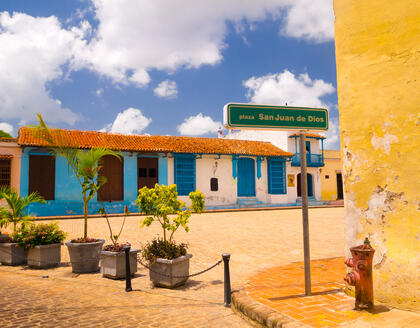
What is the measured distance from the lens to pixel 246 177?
24422mm

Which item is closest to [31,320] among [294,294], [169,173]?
[294,294]

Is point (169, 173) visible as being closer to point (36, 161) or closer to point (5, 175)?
point (36, 161)

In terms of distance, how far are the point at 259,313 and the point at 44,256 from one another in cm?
481

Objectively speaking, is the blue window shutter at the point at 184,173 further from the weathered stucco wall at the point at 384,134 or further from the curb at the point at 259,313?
the weathered stucco wall at the point at 384,134

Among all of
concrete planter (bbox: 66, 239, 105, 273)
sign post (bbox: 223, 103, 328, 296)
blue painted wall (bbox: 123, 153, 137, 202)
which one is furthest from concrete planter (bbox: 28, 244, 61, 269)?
blue painted wall (bbox: 123, 153, 137, 202)

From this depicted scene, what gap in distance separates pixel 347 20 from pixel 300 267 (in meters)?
3.86

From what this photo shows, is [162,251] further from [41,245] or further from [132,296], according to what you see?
[41,245]

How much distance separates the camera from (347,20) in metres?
3.74

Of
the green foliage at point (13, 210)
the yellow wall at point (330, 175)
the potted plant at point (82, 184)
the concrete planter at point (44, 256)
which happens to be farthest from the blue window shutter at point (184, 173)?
the concrete planter at point (44, 256)

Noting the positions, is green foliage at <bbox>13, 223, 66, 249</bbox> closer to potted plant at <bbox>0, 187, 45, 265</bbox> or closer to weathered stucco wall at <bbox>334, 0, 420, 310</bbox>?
potted plant at <bbox>0, 187, 45, 265</bbox>

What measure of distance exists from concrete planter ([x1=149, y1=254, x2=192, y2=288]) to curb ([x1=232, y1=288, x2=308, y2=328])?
3.65ft

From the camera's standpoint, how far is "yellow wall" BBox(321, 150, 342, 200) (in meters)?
28.9

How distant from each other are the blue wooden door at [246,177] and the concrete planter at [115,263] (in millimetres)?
18935

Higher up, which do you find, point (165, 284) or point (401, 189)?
point (401, 189)
